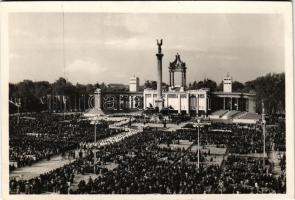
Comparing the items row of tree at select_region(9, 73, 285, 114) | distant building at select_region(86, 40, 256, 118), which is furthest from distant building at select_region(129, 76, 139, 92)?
row of tree at select_region(9, 73, 285, 114)

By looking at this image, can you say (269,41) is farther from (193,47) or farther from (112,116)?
(112,116)

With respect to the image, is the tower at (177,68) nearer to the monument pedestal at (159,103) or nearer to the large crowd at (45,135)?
the monument pedestal at (159,103)

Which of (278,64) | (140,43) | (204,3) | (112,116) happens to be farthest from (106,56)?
(278,64)

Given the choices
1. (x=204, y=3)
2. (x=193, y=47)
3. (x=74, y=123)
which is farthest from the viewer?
(x=74, y=123)

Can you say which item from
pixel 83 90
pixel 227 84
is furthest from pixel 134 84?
pixel 227 84

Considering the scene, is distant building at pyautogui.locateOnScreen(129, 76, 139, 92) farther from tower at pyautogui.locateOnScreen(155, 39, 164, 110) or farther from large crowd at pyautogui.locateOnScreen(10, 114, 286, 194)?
large crowd at pyautogui.locateOnScreen(10, 114, 286, 194)

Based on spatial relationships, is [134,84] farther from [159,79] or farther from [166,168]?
[166,168]
